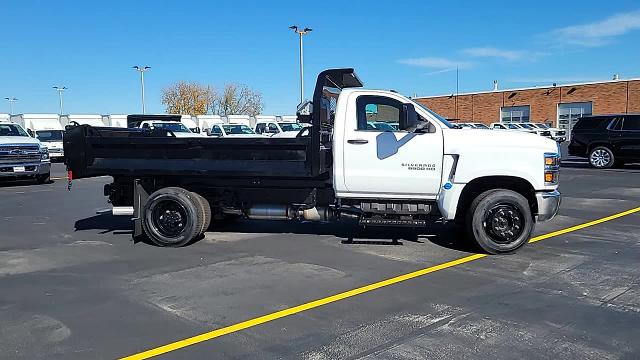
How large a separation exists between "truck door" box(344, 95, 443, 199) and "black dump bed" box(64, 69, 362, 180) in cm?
49

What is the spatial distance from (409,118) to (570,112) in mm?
52901

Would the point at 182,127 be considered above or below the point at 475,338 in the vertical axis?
above

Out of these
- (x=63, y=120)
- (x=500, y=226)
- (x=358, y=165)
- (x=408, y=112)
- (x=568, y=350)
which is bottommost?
(x=568, y=350)

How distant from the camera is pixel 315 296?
5.45 metres

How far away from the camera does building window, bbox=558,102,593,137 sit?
172ft

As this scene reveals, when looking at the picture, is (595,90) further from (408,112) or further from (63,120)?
(408,112)

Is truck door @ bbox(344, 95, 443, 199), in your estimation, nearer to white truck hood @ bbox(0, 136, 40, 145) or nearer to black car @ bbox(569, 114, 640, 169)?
white truck hood @ bbox(0, 136, 40, 145)

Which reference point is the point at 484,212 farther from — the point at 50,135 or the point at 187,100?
the point at 187,100

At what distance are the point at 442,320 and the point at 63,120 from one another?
3962cm

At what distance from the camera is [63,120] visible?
38.6 m

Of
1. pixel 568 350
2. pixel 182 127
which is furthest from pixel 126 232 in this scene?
pixel 182 127

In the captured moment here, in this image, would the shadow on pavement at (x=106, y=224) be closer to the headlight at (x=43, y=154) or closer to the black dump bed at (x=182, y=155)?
the black dump bed at (x=182, y=155)

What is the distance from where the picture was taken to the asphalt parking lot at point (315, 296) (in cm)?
423

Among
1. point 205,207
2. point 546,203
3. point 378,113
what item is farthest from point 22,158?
point 546,203
